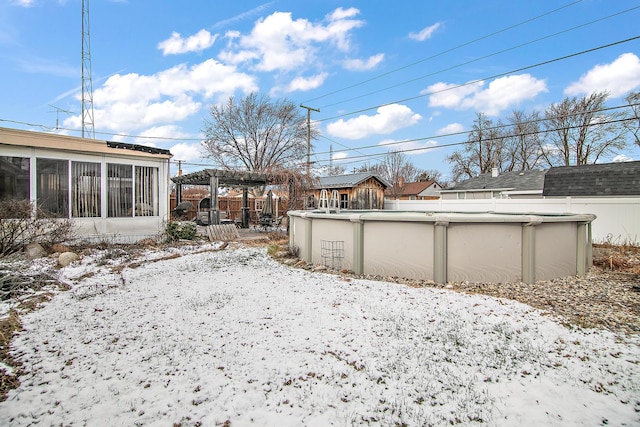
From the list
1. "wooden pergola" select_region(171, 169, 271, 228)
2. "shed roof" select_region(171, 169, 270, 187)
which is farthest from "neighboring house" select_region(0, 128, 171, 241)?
"shed roof" select_region(171, 169, 270, 187)

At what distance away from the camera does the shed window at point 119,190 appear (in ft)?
27.5

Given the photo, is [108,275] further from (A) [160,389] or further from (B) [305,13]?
(B) [305,13]

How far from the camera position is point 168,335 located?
302 centimetres

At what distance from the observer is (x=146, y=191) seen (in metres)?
9.03

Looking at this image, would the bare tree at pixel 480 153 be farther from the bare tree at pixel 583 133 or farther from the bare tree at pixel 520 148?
the bare tree at pixel 583 133

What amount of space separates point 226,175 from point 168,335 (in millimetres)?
8669

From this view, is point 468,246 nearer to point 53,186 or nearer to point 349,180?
point 53,186

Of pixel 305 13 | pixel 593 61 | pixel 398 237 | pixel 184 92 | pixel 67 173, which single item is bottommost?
pixel 398 237

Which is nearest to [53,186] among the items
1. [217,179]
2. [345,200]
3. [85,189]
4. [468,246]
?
[85,189]

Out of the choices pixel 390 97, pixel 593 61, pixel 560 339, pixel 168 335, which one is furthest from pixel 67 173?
pixel 593 61

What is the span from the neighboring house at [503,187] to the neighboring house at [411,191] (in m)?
11.8

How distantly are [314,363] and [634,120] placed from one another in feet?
72.1

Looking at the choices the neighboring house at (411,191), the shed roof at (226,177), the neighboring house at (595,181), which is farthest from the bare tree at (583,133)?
the shed roof at (226,177)

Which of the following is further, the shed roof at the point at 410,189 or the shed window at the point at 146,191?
the shed roof at the point at 410,189
